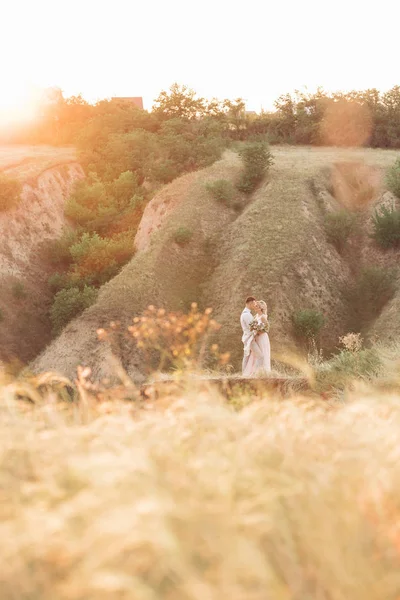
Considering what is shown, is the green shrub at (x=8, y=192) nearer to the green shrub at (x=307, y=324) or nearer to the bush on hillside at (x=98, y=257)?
the bush on hillside at (x=98, y=257)

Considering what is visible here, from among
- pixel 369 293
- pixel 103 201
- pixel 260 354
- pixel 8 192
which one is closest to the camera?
pixel 260 354

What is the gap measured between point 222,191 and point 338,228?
6.35 m

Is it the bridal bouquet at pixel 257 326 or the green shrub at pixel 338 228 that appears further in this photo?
the green shrub at pixel 338 228

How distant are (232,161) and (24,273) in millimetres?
14114

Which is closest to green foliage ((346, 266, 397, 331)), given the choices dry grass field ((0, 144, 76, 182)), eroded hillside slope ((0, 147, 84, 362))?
eroded hillside slope ((0, 147, 84, 362))

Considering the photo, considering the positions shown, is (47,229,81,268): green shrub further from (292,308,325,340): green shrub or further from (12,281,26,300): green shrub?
(292,308,325,340): green shrub

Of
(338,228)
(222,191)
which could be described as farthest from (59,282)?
(338,228)

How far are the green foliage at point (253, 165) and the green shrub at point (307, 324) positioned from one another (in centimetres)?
1146

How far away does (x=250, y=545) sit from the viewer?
116 inches

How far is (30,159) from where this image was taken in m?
45.7

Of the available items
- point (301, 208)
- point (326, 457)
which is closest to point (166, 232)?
point (301, 208)

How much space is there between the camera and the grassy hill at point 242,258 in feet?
97.5

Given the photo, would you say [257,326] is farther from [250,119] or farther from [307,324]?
[250,119]

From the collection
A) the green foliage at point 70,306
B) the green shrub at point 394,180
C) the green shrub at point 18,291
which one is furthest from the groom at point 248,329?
the green shrub at point 394,180
